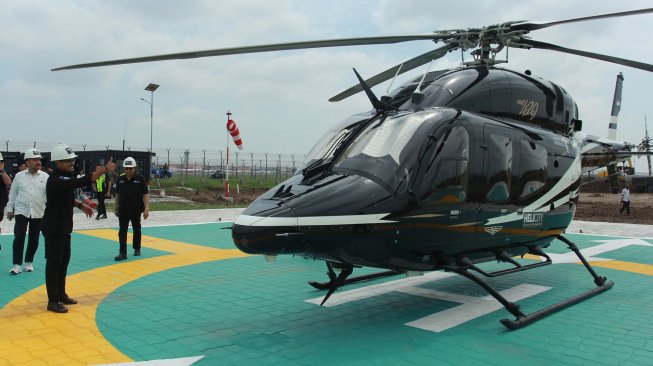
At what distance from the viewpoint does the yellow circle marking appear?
177 inches

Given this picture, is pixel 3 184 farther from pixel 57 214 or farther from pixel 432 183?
pixel 432 183

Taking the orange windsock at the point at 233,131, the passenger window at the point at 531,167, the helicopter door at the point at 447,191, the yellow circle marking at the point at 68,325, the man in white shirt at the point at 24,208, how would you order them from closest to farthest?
1. the yellow circle marking at the point at 68,325
2. the helicopter door at the point at 447,191
3. the passenger window at the point at 531,167
4. the man in white shirt at the point at 24,208
5. the orange windsock at the point at 233,131

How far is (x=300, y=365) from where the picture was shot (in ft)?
14.3

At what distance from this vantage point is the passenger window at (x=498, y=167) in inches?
237

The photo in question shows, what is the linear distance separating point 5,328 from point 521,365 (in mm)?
5052

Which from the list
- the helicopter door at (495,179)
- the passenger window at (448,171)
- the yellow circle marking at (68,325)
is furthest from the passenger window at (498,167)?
the yellow circle marking at (68,325)

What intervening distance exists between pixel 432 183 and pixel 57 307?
444 cm

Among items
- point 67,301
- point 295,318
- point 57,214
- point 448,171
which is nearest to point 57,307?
point 67,301

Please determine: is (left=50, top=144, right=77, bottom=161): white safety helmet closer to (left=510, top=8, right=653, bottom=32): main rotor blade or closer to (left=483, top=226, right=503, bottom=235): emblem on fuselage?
(left=483, top=226, right=503, bottom=235): emblem on fuselage

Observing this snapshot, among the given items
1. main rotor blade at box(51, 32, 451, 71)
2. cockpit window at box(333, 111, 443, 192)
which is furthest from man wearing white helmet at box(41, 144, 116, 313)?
cockpit window at box(333, 111, 443, 192)

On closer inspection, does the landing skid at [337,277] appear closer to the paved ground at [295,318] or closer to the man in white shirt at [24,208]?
the paved ground at [295,318]

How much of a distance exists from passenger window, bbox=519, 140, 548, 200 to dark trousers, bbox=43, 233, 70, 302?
18.3 feet

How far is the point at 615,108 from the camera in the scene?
505 inches

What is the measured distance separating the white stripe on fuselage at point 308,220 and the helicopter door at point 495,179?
1785 millimetres
